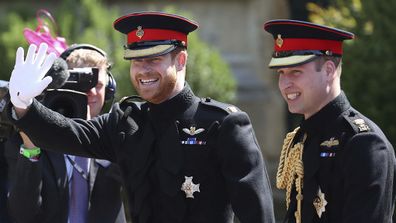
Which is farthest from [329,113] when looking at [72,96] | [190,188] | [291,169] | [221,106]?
[72,96]

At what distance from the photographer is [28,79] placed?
4.11 meters

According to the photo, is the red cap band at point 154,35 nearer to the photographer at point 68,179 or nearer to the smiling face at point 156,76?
the smiling face at point 156,76

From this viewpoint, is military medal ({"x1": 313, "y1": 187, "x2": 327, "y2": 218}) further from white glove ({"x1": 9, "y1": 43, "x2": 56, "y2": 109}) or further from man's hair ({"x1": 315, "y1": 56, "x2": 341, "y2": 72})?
white glove ({"x1": 9, "y1": 43, "x2": 56, "y2": 109})

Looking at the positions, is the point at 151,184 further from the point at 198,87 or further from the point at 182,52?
the point at 198,87

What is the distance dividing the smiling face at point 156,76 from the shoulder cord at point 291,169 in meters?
0.57

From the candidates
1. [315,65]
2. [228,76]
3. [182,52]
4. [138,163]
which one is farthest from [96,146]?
[228,76]

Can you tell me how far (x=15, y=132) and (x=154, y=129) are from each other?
35.3 inches

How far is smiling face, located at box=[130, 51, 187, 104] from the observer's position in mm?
4277

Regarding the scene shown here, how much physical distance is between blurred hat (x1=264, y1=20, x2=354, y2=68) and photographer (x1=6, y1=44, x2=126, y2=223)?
3.80 feet

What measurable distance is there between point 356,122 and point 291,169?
1.36ft

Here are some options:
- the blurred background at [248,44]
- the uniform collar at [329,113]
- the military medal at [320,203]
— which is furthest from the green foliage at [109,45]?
the military medal at [320,203]

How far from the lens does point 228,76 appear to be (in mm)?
9664

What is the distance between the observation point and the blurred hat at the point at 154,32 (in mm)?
4320

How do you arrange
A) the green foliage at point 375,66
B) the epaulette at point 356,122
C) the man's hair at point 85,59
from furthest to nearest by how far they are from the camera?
the green foliage at point 375,66
the man's hair at point 85,59
the epaulette at point 356,122
